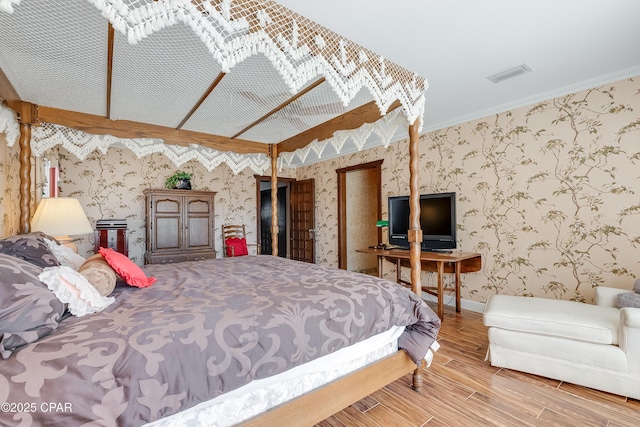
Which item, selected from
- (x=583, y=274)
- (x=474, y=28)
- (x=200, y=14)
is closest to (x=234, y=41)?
(x=200, y=14)

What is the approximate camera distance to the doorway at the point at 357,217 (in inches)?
209

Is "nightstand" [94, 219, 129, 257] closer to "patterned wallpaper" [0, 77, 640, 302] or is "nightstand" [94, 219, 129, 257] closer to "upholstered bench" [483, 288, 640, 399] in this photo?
"patterned wallpaper" [0, 77, 640, 302]

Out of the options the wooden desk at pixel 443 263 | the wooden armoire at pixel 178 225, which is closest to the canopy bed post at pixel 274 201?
the wooden desk at pixel 443 263

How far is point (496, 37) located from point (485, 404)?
96.0 inches

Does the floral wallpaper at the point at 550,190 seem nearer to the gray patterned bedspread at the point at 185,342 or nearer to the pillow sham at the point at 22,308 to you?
the gray patterned bedspread at the point at 185,342

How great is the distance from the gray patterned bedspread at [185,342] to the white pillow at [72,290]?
0.07 meters

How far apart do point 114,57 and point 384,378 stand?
2562 millimetres

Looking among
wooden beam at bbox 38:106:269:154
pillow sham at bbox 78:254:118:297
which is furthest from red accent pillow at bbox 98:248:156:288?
wooden beam at bbox 38:106:269:154

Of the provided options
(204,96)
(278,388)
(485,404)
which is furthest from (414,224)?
(204,96)

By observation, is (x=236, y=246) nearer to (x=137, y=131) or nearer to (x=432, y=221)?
(x=137, y=131)

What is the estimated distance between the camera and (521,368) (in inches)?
83.0

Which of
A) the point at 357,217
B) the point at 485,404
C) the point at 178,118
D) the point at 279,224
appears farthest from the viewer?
the point at 279,224

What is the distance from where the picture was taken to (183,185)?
15.1 ft

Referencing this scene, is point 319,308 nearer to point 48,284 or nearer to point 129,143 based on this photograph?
point 48,284
